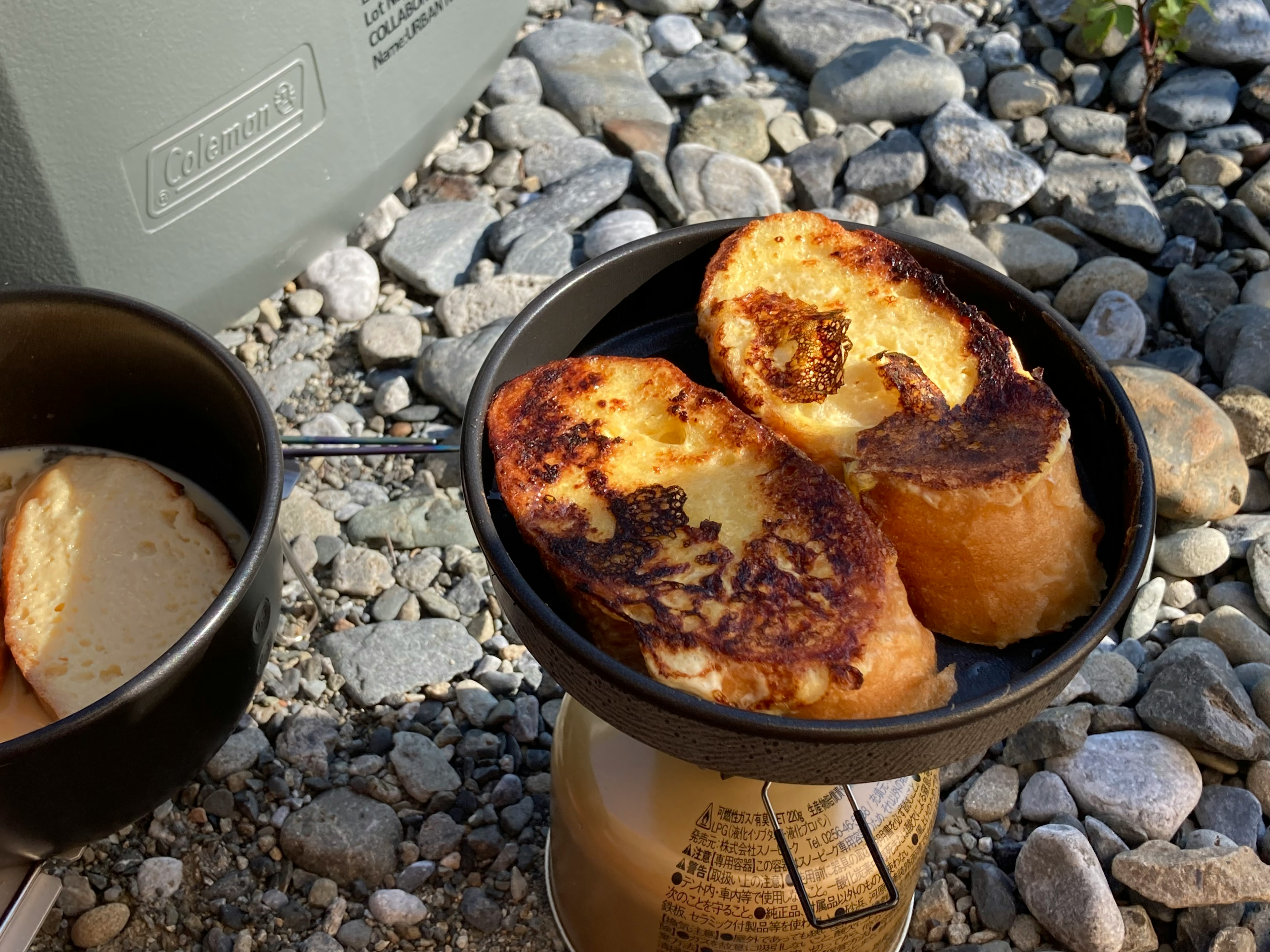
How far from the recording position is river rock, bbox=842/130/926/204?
126 inches

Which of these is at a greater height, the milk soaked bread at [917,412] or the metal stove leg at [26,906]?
the milk soaked bread at [917,412]

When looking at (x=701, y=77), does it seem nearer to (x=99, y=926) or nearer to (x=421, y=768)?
(x=421, y=768)

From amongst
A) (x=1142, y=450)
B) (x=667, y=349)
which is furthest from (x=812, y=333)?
(x=1142, y=450)

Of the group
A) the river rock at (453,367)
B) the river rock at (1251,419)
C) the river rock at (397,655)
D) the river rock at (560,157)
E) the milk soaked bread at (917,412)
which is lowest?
the river rock at (397,655)

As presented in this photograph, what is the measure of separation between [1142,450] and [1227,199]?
229 centimetres

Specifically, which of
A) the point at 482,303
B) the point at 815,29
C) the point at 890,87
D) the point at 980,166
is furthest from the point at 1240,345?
the point at 482,303

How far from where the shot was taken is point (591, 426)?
1455mm

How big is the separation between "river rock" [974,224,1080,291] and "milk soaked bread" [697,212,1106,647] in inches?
59.7

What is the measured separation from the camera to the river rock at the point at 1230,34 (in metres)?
3.45

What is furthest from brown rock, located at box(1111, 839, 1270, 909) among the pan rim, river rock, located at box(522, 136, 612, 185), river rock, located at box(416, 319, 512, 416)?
river rock, located at box(522, 136, 612, 185)

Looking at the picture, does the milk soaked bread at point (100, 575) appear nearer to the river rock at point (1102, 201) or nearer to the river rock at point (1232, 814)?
the river rock at point (1232, 814)

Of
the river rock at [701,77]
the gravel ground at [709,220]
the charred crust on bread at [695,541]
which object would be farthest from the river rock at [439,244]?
the charred crust on bread at [695,541]

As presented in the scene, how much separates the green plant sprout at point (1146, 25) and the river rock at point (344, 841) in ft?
9.22

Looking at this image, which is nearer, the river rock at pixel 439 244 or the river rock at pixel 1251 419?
the river rock at pixel 1251 419
